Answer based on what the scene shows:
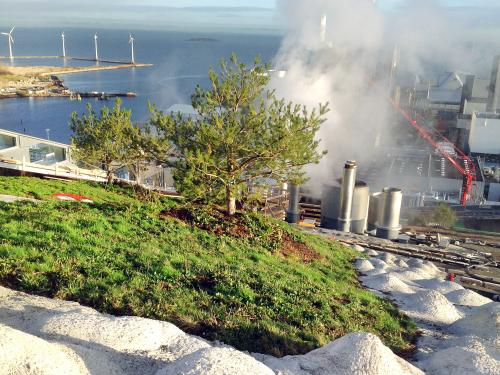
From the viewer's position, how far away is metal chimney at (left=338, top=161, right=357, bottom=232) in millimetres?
31719

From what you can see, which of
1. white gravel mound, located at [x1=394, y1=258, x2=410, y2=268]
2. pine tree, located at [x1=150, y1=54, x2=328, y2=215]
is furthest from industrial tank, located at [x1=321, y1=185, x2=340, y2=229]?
pine tree, located at [x1=150, y1=54, x2=328, y2=215]

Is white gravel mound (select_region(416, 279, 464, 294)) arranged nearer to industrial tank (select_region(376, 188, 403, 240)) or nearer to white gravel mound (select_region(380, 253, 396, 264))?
white gravel mound (select_region(380, 253, 396, 264))

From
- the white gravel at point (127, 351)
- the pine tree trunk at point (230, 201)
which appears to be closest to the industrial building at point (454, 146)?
the pine tree trunk at point (230, 201)

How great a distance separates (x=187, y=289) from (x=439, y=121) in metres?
84.4

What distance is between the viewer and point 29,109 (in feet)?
327

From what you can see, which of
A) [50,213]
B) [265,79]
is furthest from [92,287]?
[265,79]

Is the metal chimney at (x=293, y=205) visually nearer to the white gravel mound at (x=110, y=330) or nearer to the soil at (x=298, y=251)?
the soil at (x=298, y=251)

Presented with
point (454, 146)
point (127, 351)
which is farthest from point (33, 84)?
point (127, 351)

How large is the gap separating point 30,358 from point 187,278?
4816 millimetres

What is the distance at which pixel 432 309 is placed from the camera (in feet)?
40.5

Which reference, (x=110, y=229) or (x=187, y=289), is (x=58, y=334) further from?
(x=110, y=229)

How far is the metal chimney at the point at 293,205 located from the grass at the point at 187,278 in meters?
18.3

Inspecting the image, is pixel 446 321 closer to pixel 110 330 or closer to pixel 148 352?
pixel 148 352

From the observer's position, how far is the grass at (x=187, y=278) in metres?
8.16
